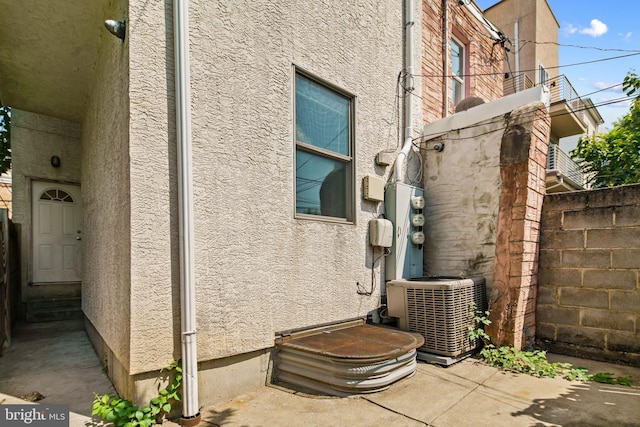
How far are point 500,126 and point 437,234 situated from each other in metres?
1.70

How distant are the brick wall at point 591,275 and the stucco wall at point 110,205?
4.79 m

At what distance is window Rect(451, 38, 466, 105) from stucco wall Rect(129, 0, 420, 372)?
374cm

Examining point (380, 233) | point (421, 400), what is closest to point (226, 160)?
point (380, 233)

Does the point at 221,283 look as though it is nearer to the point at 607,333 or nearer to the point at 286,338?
the point at 286,338

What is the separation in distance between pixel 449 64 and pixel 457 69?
1.01 metres

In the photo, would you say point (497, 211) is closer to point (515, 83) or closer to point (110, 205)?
point (110, 205)

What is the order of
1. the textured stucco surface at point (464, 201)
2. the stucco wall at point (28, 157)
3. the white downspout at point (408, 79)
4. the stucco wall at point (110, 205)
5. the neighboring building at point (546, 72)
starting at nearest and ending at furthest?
the stucco wall at point (110, 205), the textured stucco surface at point (464, 201), the white downspout at point (408, 79), the stucco wall at point (28, 157), the neighboring building at point (546, 72)

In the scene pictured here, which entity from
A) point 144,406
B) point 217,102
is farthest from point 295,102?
point 144,406

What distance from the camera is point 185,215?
2.47m

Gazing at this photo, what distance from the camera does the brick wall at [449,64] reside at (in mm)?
5598

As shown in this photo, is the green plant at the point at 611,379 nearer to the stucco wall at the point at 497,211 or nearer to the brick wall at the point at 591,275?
the brick wall at the point at 591,275

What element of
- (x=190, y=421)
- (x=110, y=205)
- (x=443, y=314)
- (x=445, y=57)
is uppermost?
(x=445, y=57)

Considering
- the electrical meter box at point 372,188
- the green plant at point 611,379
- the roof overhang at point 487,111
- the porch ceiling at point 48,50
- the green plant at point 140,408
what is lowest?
the green plant at point 611,379

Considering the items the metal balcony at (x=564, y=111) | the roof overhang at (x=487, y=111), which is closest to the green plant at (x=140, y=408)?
the roof overhang at (x=487, y=111)
